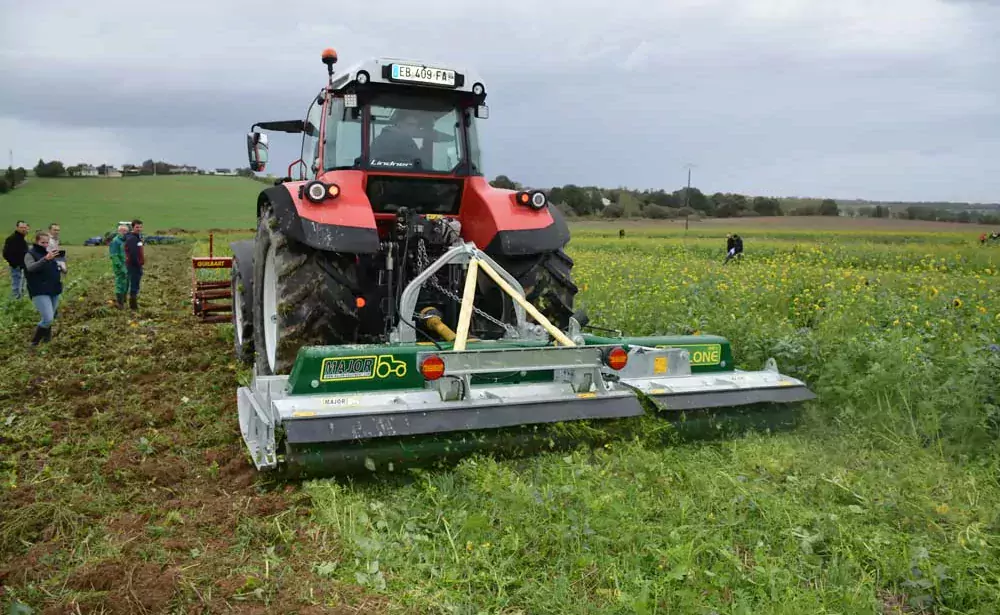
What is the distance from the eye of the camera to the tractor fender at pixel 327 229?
487cm

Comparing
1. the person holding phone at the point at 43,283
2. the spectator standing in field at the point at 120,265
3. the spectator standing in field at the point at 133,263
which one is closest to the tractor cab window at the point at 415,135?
the person holding phone at the point at 43,283

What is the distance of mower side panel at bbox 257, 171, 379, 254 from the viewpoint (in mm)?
4879

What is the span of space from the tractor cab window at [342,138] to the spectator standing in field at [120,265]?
7756 mm

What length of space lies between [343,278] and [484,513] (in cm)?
219

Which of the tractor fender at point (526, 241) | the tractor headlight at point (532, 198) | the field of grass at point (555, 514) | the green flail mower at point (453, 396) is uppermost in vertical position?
the tractor headlight at point (532, 198)

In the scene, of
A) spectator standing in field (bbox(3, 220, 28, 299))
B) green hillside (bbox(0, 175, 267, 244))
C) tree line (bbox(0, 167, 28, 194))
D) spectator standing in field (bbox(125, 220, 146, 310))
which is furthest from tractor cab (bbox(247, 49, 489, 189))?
tree line (bbox(0, 167, 28, 194))

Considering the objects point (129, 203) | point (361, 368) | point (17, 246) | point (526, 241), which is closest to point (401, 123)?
point (526, 241)

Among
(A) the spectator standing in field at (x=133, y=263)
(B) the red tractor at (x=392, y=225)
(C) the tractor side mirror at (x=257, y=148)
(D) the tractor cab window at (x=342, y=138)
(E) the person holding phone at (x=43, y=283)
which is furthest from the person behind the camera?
(A) the spectator standing in field at (x=133, y=263)

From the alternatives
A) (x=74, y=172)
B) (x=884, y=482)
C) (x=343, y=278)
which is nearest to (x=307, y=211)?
(x=343, y=278)

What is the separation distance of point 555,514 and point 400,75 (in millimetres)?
3334

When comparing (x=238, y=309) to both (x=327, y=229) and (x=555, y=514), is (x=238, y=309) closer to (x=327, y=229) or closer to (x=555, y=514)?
(x=327, y=229)

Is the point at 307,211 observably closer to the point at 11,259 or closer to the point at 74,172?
the point at 11,259

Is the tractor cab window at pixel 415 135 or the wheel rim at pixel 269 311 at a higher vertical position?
the tractor cab window at pixel 415 135

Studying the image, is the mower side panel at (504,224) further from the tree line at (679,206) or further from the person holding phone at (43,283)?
the tree line at (679,206)
